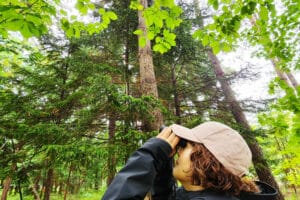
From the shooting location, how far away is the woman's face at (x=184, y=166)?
59.3 inches

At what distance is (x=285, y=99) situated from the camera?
4070 mm

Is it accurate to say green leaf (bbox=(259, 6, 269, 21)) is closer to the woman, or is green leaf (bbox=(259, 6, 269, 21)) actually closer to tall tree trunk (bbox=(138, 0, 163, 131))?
the woman

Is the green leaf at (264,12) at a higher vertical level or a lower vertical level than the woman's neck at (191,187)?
higher

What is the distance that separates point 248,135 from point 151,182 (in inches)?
278

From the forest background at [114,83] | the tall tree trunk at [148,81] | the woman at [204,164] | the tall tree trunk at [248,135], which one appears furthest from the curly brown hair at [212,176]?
the tall tree trunk at [248,135]

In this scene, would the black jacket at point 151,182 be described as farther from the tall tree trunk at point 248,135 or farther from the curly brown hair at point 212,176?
the tall tree trunk at point 248,135

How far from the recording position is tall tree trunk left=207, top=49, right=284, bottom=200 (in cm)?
775

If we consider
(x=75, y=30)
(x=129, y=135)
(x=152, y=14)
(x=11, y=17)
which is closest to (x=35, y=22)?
(x=11, y=17)

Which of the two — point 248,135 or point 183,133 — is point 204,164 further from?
point 248,135

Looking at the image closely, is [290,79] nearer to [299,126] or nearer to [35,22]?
[299,126]

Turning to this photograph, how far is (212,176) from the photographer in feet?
4.81

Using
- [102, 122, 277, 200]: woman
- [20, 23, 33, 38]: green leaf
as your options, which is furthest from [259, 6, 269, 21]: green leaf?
[20, 23, 33, 38]: green leaf

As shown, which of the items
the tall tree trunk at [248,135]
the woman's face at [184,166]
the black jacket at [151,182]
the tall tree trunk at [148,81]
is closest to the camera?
the black jacket at [151,182]

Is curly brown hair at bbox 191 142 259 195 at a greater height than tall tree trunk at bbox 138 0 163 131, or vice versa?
tall tree trunk at bbox 138 0 163 131
